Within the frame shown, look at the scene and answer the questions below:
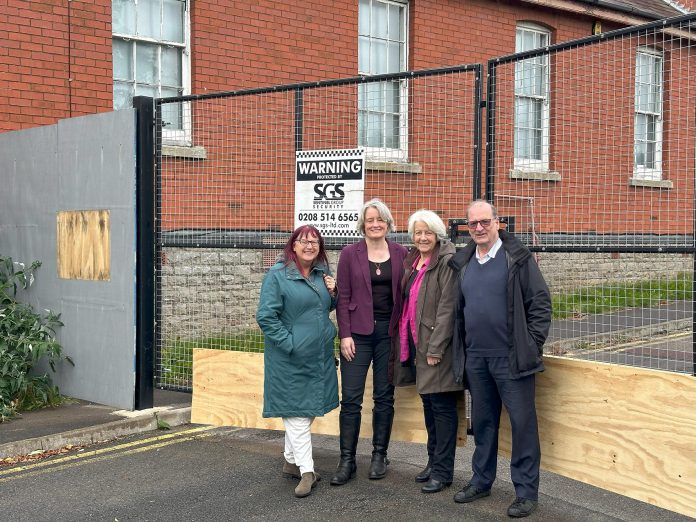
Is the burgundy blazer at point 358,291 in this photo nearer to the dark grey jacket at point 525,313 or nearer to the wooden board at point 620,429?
the wooden board at point 620,429

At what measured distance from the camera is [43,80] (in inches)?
396

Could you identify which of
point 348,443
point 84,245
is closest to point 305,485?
point 348,443

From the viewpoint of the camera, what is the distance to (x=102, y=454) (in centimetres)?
665

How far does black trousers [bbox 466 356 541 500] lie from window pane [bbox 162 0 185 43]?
297 inches

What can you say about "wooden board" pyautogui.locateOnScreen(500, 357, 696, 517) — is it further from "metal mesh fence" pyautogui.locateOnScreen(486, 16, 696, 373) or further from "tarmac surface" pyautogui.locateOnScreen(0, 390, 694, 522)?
"metal mesh fence" pyautogui.locateOnScreen(486, 16, 696, 373)

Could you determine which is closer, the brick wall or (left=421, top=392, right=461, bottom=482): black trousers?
(left=421, top=392, right=461, bottom=482): black trousers

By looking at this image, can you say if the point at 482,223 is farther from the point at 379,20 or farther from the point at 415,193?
the point at 379,20

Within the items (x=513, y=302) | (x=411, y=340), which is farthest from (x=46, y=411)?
(x=513, y=302)

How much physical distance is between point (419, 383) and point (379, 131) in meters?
6.05

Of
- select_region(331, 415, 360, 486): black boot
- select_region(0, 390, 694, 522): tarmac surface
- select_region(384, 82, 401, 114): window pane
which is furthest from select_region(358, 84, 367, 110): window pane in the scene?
select_region(331, 415, 360, 486): black boot

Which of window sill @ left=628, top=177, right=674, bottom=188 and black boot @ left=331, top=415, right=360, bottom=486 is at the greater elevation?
window sill @ left=628, top=177, right=674, bottom=188

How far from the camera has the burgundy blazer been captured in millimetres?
5766

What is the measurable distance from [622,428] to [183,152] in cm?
695

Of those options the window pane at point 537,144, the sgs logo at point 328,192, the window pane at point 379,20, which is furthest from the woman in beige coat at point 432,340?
the window pane at point 379,20
